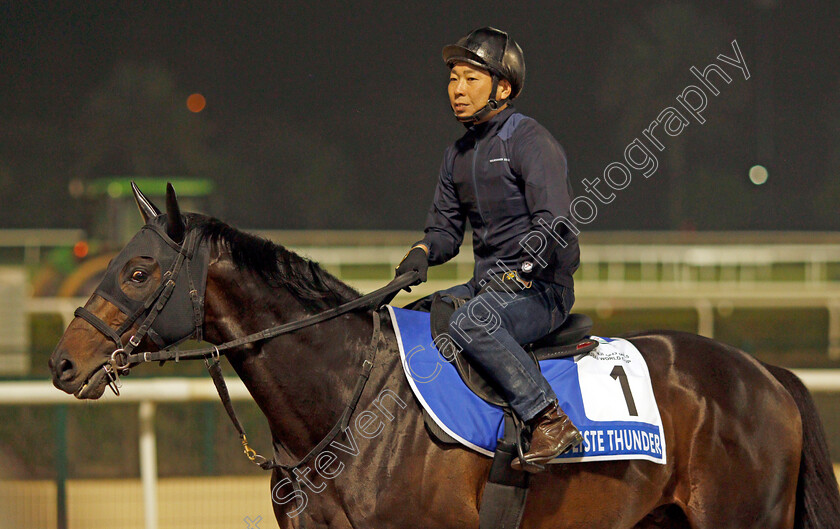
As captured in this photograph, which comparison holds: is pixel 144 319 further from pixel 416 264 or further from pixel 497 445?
pixel 497 445

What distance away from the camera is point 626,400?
2619 mm

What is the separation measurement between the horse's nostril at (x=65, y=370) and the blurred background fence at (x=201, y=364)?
191 cm

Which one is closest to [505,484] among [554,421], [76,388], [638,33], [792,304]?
[554,421]

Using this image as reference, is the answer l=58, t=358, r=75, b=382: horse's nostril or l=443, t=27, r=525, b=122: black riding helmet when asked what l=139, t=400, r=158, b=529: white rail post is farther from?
l=443, t=27, r=525, b=122: black riding helmet

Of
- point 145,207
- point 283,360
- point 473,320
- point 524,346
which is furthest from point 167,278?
point 524,346

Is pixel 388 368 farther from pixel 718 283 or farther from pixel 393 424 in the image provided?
pixel 718 283

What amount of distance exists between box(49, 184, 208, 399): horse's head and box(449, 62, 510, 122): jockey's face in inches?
36.5

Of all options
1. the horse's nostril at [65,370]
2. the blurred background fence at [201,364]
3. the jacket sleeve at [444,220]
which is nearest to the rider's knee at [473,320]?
the jacket sleeve at [444,220]

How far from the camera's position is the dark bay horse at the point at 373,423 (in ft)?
7.51

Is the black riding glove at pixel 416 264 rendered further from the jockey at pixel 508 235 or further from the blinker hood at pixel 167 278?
the blinker hood at pixel 167 278

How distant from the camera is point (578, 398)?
2580 mm

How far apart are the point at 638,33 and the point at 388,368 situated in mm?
18157

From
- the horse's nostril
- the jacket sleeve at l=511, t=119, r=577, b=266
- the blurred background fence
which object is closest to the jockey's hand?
the jacket sleeve at l=511, t=119, r=577, b=266

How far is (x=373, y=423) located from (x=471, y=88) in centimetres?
108
